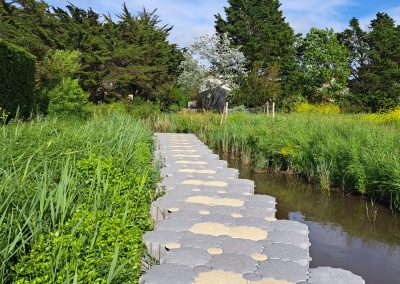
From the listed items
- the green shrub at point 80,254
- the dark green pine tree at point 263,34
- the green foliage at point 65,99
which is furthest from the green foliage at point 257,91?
the green shrub at point 80,254

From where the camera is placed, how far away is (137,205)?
3.15 m

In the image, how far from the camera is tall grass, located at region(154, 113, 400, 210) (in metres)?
5.75

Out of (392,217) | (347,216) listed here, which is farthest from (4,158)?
(392,217)

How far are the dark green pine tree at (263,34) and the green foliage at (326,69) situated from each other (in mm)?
1325

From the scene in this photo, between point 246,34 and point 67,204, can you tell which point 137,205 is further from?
point 246,34

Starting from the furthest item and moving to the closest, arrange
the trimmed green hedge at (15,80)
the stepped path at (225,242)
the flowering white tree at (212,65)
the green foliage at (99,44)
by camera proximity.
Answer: the flowering white tree at (212,65), the green foliage at (99,44), the trimmed green hedge at (15,80), the stepped path at (225,242)

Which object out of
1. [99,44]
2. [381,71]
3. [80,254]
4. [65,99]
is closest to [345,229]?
[80,254]

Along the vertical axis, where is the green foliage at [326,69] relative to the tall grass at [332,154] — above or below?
above

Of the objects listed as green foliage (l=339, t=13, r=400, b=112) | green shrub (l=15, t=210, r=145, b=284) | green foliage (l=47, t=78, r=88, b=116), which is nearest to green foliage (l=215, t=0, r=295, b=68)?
green foliage (l=339, t=13, r=400, b=112)

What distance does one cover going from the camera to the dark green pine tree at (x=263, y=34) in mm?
31047

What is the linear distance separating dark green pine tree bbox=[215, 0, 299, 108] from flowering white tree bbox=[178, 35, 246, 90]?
69.7 inches

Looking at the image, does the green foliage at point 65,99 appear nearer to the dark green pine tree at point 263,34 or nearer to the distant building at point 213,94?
the distant building at point 213,94

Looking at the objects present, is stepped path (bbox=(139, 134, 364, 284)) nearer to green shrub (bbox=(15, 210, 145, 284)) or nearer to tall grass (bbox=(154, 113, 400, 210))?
green shrub (bbox=(15, 210, 145, 284))

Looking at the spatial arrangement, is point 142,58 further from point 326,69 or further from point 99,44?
point 326,69
